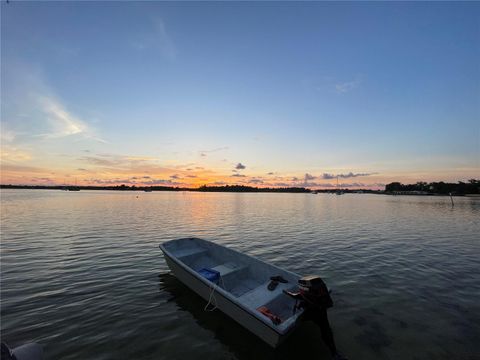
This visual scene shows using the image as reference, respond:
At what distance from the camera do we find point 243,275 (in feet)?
37.0

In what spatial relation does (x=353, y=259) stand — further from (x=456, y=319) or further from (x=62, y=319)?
(x=62, y=319)

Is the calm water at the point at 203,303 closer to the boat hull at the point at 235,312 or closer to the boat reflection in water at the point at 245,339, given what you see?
the boat reflection in water at the point at 245,339

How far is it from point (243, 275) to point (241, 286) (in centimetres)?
62

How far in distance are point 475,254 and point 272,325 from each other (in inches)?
807

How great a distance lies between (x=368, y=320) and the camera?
8.71m

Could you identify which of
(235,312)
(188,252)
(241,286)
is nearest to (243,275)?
(241,286)

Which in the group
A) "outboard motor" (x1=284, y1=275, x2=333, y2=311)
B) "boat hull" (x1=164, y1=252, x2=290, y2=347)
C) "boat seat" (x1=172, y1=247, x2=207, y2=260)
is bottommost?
"boat hull" (x1=164, y1=252, x2=290, y2=347)

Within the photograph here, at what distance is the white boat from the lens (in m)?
6.81

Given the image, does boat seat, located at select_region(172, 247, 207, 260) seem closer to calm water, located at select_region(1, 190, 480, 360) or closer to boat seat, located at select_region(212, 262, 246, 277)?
calm water, located at select_region(1, 190, 480, 360)

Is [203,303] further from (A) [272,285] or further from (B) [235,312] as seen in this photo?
(A) [272,285]

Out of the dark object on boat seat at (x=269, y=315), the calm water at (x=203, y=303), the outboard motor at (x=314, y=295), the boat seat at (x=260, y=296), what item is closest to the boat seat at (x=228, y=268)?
the calm water at (x=203, y=303)

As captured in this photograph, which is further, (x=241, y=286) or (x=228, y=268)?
(x=228, y=268)

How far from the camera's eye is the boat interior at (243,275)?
8445 millimetres

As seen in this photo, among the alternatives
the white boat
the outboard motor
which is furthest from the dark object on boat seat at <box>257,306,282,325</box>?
the outboard motor
